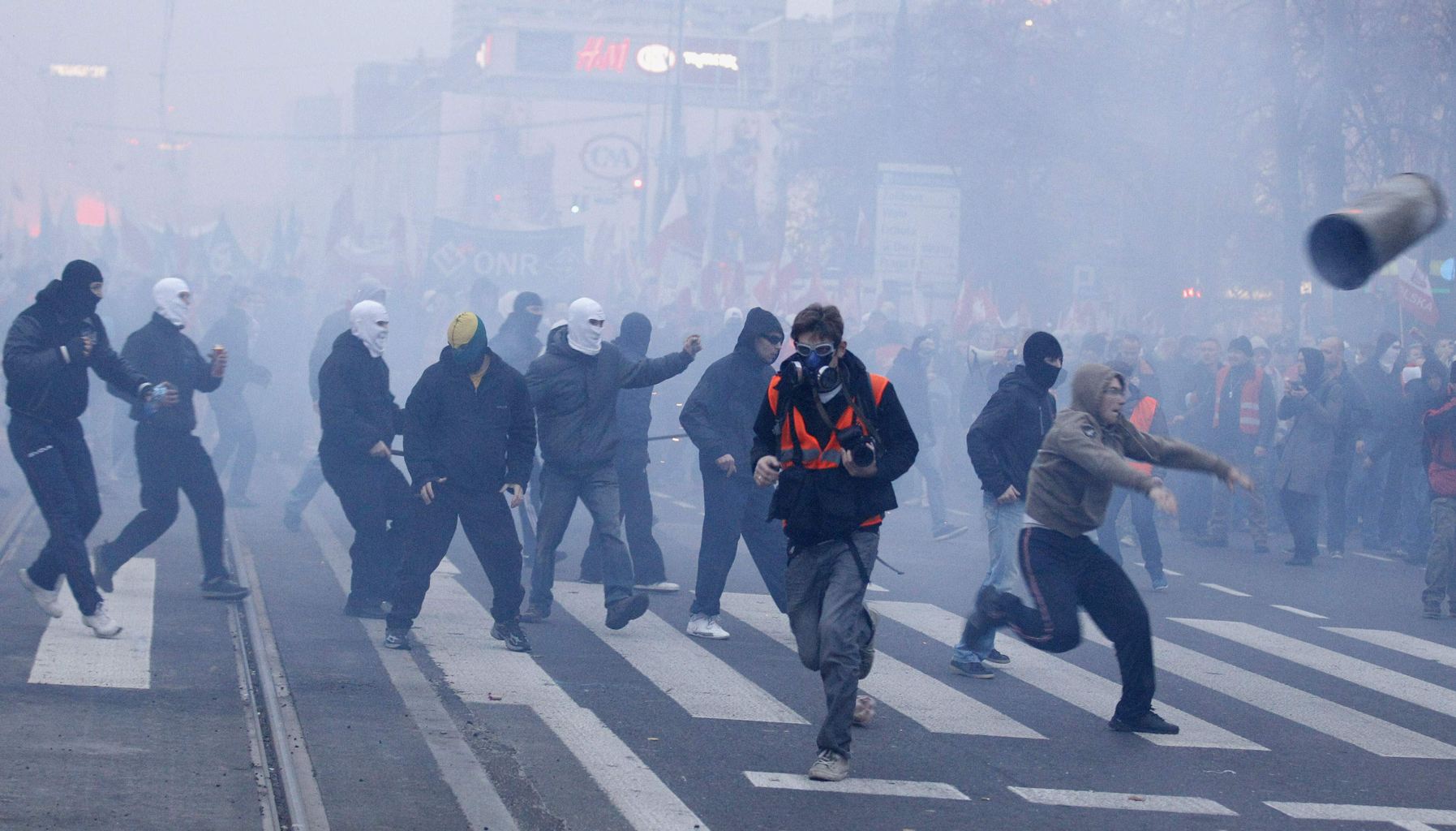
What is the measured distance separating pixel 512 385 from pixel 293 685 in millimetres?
2101

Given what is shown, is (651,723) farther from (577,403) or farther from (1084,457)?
(577,403)

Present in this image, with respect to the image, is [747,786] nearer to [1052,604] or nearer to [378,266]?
[1052,604]

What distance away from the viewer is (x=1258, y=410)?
16.2m

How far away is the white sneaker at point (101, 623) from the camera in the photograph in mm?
8314

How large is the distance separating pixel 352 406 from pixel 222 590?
4.29 ft

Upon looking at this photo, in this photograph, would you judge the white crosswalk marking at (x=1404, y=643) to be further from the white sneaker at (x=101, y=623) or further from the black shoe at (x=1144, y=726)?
Answer: the white sneaker at (x=101, y=623)

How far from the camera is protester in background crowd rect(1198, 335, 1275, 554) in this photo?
52.7 ft

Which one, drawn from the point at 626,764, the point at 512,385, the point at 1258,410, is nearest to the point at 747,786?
the point at 626,764

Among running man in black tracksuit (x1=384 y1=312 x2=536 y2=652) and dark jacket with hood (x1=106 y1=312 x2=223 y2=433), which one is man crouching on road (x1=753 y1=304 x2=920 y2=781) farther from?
dark jacket with hood (x1=106 y1=312 x2=223 y2=433)

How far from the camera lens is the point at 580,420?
9.57m

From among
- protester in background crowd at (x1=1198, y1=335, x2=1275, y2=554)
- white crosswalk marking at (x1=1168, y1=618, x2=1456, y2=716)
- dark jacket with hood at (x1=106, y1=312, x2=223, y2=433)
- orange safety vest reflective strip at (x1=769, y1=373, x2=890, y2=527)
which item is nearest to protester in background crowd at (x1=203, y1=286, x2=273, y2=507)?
dark jacket with hood at (x1=106, y1=312, x2=223, y2=433)

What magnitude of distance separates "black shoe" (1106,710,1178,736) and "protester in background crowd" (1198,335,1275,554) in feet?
29.1

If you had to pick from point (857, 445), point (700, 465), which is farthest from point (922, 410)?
point (857, 445)

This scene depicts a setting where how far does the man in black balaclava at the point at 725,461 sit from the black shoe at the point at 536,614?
0.85m
